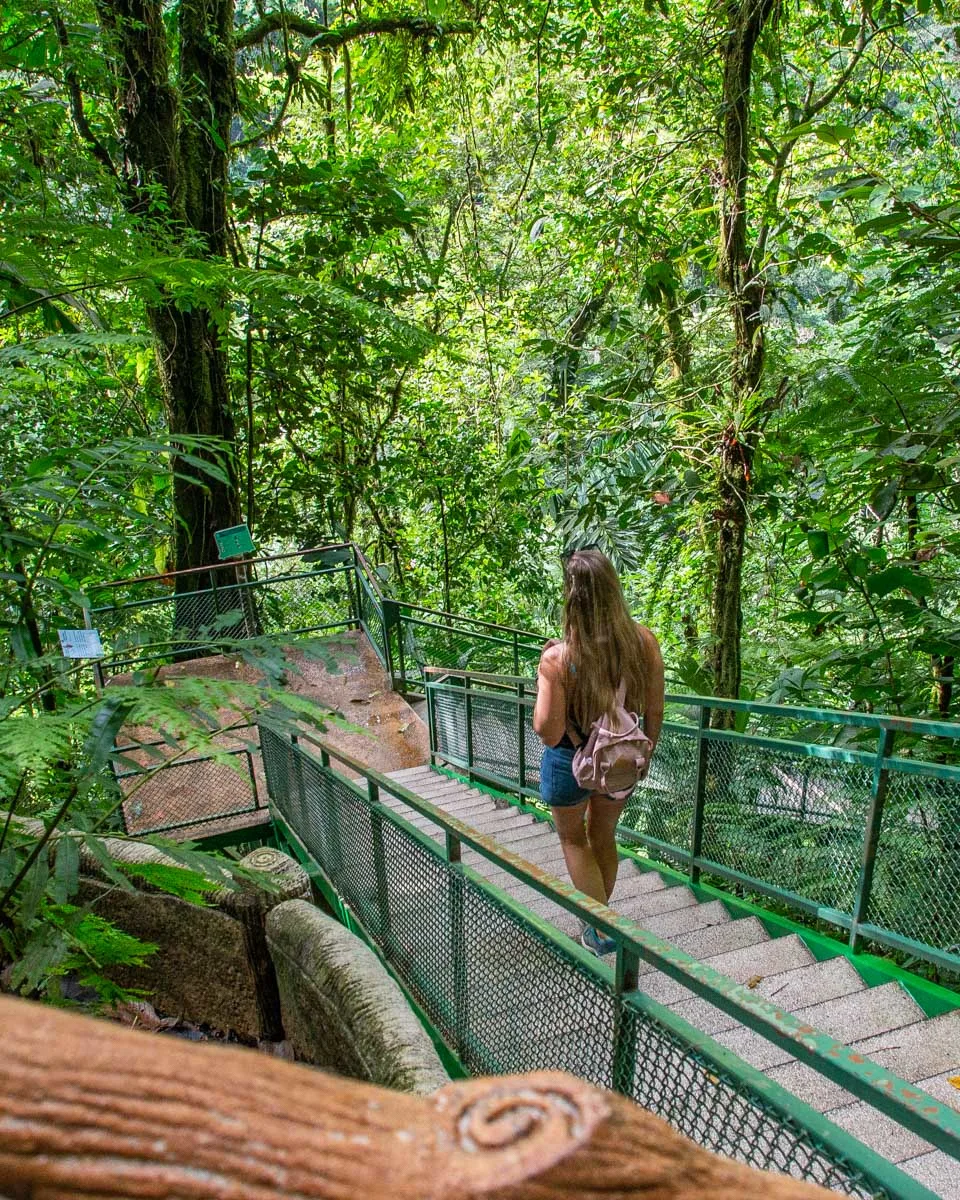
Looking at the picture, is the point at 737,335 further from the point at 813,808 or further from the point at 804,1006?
the point at 804,1006

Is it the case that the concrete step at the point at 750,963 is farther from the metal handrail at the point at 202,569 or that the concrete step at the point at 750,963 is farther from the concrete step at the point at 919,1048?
the metal handrail at the point at 202,569

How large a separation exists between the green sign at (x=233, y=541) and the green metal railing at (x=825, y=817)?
14.2ft

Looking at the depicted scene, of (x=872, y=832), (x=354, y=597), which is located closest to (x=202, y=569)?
(x=354, y=597)

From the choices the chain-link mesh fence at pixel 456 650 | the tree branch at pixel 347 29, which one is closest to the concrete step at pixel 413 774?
the chain-link mesh fence at pixel 456 650

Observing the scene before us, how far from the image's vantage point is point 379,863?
342 centimetres

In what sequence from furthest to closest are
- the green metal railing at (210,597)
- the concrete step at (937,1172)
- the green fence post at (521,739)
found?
the green metal railing at (210,597) < the green fence post at (521,739) < the concrete step at (937,1172)

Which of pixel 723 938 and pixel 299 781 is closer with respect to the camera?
pixel 723 938

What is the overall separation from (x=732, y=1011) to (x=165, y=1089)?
1.19 meters

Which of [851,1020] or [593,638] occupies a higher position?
[593,638]

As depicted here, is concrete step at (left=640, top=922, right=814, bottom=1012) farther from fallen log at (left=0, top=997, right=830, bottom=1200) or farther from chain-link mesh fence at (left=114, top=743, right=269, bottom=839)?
chain-link mesh fence at (left=114, top=743, right=269, bottom=839)

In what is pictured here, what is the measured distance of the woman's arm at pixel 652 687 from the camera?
3.16 m

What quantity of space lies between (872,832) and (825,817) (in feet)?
1.14

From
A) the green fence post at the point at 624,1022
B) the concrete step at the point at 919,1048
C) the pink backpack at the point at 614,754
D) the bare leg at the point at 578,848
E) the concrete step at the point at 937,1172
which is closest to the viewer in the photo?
the green fence post at the point at 624,1022

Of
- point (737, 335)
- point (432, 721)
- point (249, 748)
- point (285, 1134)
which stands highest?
point (737, 335)
